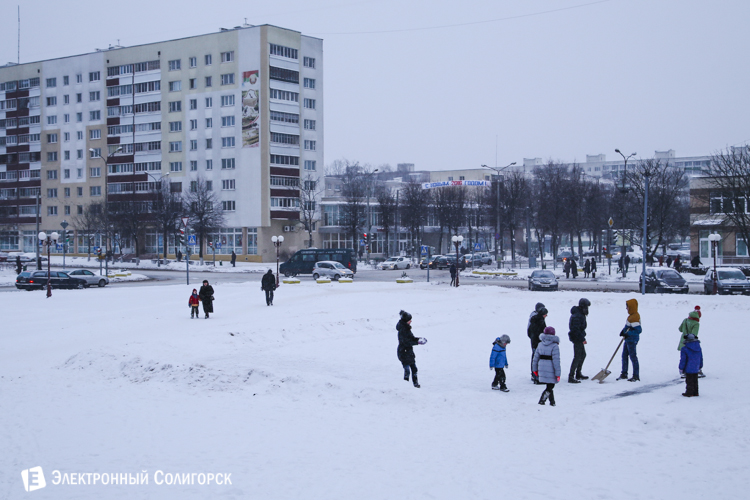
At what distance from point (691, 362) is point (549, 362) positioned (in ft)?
9.08

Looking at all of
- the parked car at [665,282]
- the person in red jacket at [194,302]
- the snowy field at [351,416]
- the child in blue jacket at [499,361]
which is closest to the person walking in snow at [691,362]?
the snowy field at [351,416]

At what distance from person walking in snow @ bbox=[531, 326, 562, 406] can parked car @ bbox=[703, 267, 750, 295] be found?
82.1ft

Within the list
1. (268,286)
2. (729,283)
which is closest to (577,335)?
(268,286)

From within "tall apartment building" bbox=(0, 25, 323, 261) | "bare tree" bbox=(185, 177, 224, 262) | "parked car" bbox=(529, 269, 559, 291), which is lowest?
"parked car" bbox=(529, 269, 559, 291)

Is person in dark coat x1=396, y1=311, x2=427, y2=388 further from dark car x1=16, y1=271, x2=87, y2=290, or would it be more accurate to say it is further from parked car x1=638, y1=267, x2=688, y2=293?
dark car x1=16, y1=271, x2=87, y2=290

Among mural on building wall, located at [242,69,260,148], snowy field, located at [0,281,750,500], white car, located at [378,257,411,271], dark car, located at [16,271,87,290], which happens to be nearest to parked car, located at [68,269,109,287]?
dark car, located at [16,271,87,290]

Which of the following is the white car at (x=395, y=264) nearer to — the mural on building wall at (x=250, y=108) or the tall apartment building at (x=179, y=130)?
the tall apartment building at (x=179, y=130)

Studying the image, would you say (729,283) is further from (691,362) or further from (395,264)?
(395,264)

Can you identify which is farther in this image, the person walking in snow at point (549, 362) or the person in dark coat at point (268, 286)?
the person in dark coat at point (268, 286)

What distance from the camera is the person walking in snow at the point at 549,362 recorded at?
11.5 m

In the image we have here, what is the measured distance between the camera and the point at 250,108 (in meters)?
74.3

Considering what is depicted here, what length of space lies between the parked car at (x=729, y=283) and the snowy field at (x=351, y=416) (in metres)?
13.6

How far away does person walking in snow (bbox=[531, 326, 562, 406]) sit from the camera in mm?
11453

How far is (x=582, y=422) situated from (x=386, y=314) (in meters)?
14.5
